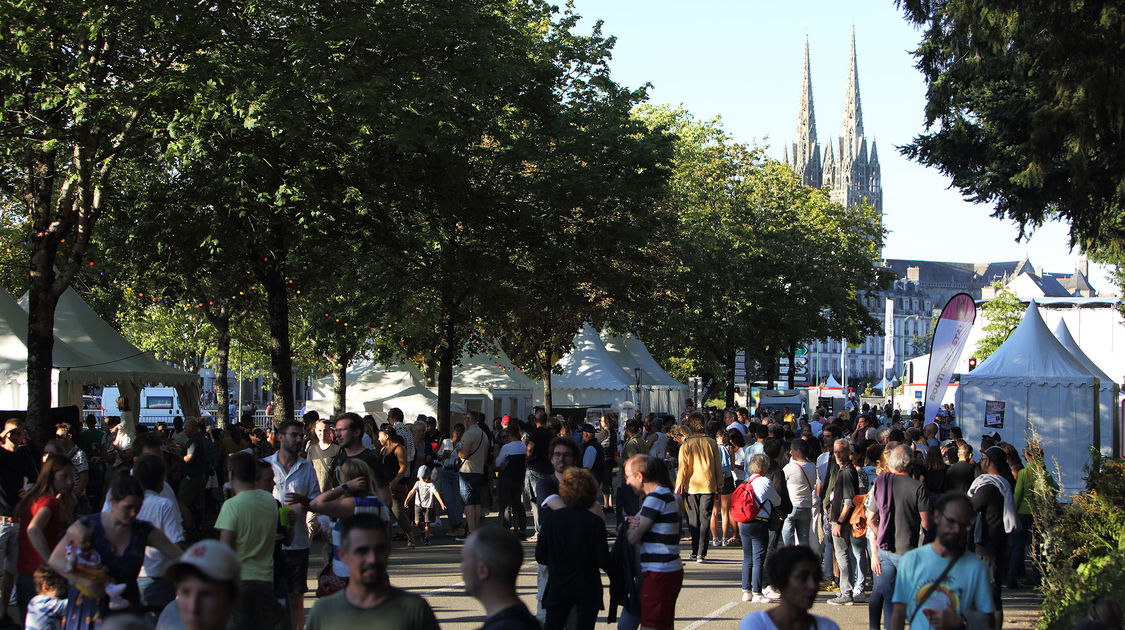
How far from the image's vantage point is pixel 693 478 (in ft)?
47.7

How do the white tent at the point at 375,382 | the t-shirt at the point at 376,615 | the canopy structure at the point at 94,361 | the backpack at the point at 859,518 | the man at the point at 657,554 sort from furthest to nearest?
the white tent at the point at 375,382 < the canopy structure at the point at 94,361 < the backpack at the point at 859,518 < the man at the point at 657,554 < the t-shirt at the point at 376,615

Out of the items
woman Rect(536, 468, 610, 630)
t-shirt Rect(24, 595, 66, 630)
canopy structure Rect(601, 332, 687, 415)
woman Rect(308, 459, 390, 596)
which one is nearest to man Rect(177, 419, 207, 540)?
woman Rect(308, 459, 390, 596)

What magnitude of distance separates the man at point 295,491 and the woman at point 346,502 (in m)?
0.43

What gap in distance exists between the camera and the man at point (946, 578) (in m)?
6.18

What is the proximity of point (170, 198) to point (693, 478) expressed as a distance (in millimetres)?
10256

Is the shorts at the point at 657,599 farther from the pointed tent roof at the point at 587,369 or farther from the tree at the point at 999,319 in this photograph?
the tree at the point at 999,319

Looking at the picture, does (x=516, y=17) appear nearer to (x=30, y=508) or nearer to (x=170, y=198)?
(x=170, y=198)

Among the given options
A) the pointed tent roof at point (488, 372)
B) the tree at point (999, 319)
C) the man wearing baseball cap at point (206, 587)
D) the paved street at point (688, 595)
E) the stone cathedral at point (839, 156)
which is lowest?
the paved street at point (688, 595)

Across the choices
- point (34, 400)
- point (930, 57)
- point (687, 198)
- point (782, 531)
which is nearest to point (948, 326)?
point (930, 57)

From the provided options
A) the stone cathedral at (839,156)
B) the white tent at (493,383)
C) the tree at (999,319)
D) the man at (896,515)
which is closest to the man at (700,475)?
the man at (896,515)

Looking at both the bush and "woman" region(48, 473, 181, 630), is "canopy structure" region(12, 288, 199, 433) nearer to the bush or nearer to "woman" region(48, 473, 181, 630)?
"woman" region(48, 473, 181, 630)

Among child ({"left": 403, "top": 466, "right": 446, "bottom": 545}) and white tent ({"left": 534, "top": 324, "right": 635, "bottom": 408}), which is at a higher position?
white tent ({"left": 534, "top": 324, "right": 635, "bottom": 408})

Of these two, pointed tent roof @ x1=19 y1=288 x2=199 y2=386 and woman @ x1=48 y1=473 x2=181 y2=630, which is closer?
woman @ x1=48 y1=473 x2=181 y2=630

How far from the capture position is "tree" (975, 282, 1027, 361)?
6794cm
